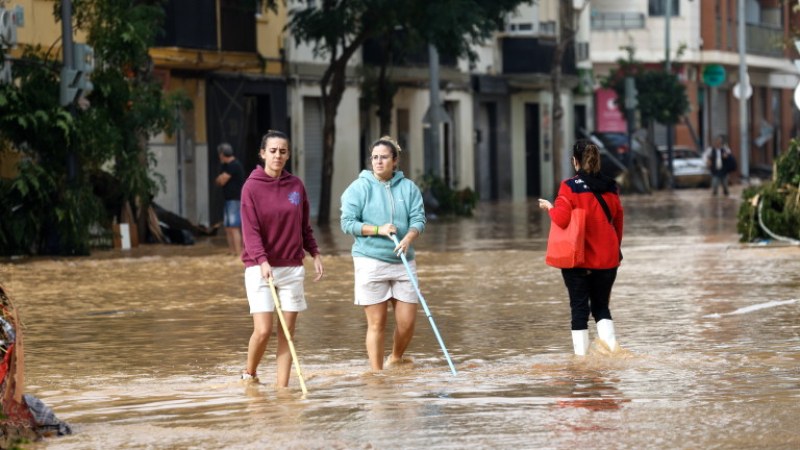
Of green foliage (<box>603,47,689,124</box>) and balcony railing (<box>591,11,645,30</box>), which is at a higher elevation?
balcony railing (<box>591,11,645,30</box>)

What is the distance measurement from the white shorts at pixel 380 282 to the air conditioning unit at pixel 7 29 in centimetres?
1579

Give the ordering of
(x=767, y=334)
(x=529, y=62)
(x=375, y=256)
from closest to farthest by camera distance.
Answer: (x=375, y=256) < (x=767, y=334) < (x=529, y=62)

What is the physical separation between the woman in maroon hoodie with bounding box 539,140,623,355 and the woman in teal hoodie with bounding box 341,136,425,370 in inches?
38.8

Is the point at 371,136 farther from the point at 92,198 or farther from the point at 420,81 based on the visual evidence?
the point at 92,198

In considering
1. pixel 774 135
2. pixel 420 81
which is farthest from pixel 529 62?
pixel 774 135

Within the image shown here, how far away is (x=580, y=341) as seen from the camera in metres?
13.3

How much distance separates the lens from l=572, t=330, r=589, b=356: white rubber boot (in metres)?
13.3

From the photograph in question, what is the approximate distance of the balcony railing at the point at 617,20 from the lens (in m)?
73.2

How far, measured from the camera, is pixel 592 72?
66.7m

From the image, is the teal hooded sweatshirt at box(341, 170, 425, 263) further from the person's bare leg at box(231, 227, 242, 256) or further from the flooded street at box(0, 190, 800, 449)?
the person's bare leg at box(231, 227, 242, 256)

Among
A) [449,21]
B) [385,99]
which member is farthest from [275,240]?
[385,99]

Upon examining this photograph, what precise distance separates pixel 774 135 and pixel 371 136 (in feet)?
130

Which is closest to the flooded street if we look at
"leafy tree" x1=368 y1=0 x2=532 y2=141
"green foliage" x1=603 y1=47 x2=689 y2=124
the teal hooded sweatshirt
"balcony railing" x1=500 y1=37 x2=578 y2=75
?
the teal hooded sweatshirt

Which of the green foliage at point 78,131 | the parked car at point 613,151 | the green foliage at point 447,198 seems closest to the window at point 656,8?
the parked car at point 613,151
